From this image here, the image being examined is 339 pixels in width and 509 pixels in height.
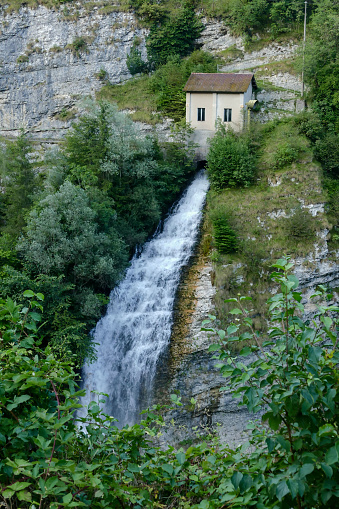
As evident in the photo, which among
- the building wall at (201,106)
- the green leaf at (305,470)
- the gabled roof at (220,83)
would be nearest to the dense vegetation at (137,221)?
the green leaf at (305,470)

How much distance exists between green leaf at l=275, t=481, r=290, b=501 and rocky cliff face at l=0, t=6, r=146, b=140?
143 ft

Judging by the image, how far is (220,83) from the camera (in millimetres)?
33719

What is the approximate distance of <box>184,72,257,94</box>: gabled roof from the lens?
33062 millimetres

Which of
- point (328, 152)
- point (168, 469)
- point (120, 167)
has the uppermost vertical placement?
point (168, 469)

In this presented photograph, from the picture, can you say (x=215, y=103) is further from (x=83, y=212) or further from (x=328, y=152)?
(x=83, y=212)

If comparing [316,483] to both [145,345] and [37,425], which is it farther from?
[145,345]

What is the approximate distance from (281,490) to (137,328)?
20.6m

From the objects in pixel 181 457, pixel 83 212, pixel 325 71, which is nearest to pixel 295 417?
pixel 181 457

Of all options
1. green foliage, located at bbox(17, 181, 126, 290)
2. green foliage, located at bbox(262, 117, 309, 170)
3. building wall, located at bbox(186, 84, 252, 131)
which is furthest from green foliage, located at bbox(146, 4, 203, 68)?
green foliage, located at bbox(17, 181, 126, 290)

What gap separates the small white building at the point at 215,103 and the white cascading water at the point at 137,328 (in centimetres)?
919

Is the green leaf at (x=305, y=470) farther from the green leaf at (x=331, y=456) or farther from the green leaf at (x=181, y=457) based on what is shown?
the green leaf at (x=181, y=457)

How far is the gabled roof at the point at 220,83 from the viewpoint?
33062mm

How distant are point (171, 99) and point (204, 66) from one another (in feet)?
17.4

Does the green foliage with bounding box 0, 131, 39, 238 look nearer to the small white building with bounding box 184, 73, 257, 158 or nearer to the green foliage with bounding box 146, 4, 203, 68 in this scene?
the small white building with bounding box 184, 73, 257, 158
